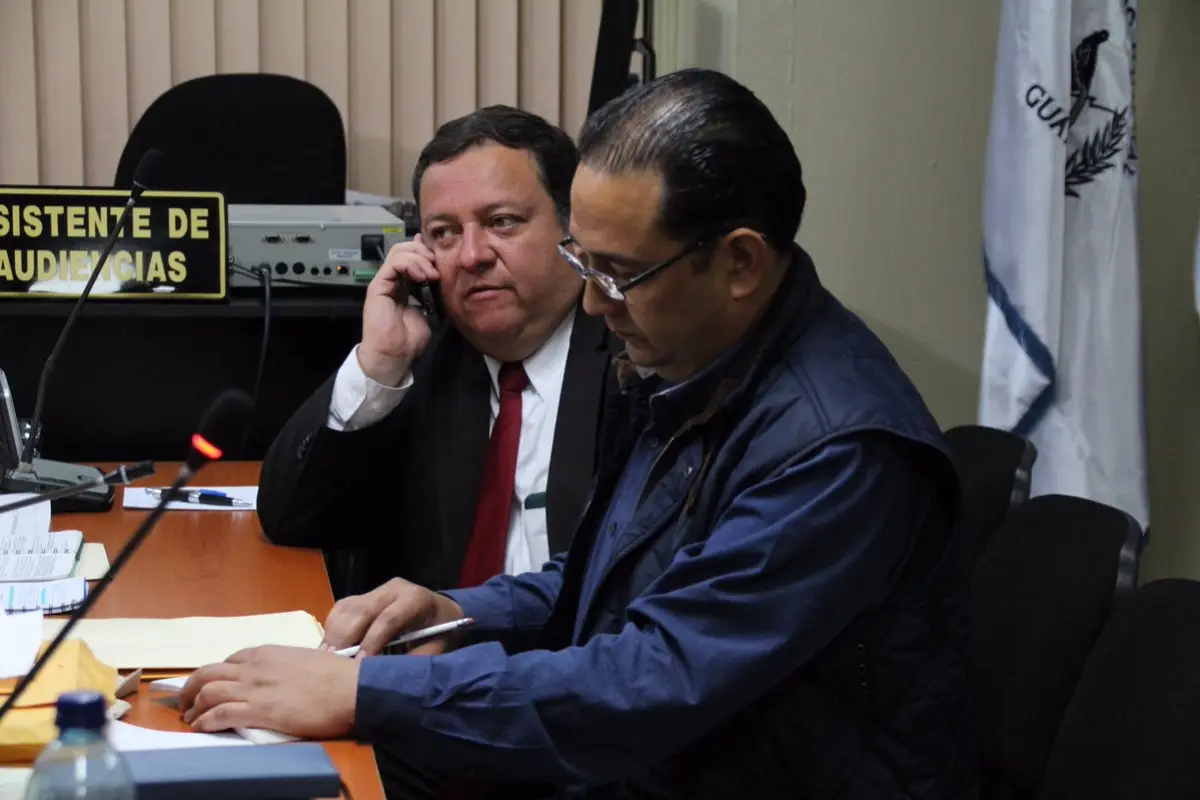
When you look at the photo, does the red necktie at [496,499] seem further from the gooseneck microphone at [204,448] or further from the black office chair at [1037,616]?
the gooseneck microphone at [204,448]

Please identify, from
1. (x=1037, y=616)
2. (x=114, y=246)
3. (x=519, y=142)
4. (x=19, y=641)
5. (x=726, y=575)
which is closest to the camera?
(x=726, y=575)

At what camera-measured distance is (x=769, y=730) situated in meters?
1.34

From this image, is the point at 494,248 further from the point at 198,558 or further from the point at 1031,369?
the point at 1031,369

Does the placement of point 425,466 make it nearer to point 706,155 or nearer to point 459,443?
point 459,443

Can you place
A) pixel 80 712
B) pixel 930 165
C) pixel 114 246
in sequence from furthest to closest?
pixel 930 165, pixel 114 246, pixel 80 712

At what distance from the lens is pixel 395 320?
2154 mm

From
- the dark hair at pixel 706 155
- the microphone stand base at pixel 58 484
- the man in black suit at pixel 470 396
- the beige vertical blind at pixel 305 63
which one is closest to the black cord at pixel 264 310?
the microphone stand base at pixel 58 484

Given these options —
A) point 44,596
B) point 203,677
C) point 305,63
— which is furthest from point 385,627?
point 305,63

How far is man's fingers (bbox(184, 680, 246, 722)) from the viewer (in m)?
1.33

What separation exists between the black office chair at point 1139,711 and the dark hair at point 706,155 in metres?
0.47

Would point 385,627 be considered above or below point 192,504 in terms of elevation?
above

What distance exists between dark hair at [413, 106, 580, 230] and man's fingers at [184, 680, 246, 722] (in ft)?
3.30

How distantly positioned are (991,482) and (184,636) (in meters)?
1.08

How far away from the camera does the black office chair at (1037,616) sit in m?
1.59
